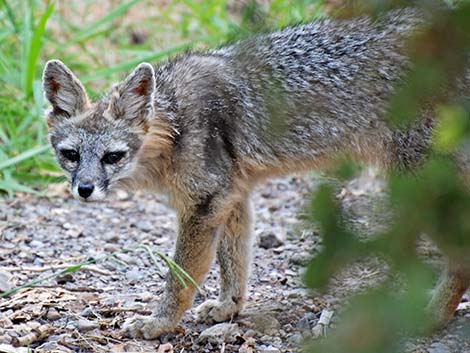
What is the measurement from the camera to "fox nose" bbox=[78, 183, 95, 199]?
14.8ft

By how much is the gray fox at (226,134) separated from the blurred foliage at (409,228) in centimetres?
246

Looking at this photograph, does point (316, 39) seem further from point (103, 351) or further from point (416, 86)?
point (416, 86)

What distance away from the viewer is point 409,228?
77.4 inches

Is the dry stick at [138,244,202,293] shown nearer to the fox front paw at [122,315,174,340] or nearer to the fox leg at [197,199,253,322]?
the fox front paw at [122,315,174,340]

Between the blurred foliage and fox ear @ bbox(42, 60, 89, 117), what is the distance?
3168 mm

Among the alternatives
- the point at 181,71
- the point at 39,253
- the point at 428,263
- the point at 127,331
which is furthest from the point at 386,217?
the point at 39,253

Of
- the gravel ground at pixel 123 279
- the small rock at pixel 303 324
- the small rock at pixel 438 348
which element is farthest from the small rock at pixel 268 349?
the small rock at pixel 438 348

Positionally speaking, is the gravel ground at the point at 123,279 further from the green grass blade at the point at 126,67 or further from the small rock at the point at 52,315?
the green grass blade at the point at 126,67

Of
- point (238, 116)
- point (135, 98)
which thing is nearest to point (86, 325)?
point (135, 98)

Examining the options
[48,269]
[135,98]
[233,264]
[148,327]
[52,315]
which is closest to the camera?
[148,327]

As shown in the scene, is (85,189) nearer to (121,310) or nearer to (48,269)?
(121,310)

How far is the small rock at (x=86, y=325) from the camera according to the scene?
4.65m

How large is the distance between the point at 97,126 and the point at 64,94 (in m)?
0.34

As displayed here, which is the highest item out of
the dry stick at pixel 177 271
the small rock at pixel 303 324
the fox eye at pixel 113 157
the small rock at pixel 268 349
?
the fox eye at pixel 113 157
